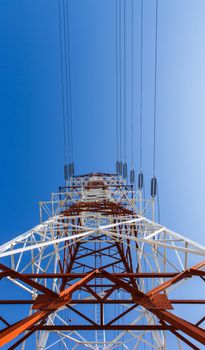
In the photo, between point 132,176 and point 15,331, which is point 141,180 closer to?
point 132,176

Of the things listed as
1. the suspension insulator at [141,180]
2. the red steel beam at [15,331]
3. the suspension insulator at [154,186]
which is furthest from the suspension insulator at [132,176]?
the red steel beam at [15,331]

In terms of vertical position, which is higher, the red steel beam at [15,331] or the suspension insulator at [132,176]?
the suspension insulator at [132,176]

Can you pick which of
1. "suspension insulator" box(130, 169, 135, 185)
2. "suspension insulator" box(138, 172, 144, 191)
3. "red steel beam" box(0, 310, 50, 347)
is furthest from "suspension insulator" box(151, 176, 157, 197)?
"red steel beam" box(0, 310, 50, 347)

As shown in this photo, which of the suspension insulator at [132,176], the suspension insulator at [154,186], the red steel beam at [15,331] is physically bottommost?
the red steel beam at [15,331]

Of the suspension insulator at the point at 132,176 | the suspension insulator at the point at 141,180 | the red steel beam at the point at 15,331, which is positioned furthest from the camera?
the suspension insulator at the point at 132,176

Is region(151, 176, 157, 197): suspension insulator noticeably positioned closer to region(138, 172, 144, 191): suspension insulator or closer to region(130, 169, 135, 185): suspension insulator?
region(138, 172, 144, 191): suspension insulator

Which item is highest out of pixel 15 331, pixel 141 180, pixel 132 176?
pixel 132 176

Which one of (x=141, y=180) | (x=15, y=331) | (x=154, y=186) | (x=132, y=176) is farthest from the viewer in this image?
(x=132, y=176)

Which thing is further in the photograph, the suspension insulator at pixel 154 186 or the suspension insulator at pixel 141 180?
the suspension insulator at pixel 141 180

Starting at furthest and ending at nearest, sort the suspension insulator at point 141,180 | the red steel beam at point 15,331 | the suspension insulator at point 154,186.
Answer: the suspension insulator at point 141,180, the suspension insulator at point 154,186, the red steel beam at point 15,331

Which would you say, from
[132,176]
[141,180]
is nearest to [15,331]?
[141,180]

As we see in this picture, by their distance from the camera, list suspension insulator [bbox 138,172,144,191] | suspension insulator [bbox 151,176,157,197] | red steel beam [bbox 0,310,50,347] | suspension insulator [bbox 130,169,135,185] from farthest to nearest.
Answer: suspension insulator [bbox 130,169,135,185], suspension insulator [bbox 138,172,144,191], suspension insulator [bbox 151,176,157,197], red steel beam [bbox 0,310,50,347]

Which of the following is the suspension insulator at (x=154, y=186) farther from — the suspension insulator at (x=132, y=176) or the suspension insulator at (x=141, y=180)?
the suspension insulator at (x=132, y=176)

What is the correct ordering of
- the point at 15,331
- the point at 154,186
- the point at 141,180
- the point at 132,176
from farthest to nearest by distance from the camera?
the point at 132,176
the point at 141,180
the point at 154,186
the point at 15,331
